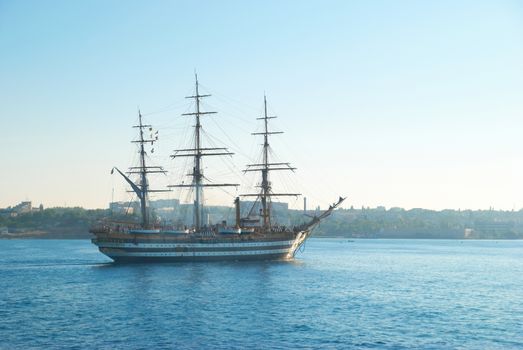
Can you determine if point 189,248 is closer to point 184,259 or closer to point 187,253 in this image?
point 187,253

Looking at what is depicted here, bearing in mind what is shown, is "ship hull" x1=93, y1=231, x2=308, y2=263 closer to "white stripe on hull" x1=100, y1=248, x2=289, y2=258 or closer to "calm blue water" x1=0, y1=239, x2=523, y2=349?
"white stripe on hull" x1=100, y1=248, x2=289, y2=258

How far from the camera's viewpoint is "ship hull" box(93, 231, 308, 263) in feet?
266

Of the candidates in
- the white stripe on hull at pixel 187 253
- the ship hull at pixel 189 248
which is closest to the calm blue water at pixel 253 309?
the white stripe on hull at pixel 187 253

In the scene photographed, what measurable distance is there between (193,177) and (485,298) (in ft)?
165

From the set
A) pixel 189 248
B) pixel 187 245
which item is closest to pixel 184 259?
pixel 189 248

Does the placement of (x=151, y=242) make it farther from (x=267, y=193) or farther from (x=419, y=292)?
(x=419, y=292)

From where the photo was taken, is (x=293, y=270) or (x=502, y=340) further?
(x=293, y=270)

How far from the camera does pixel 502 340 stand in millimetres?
37406

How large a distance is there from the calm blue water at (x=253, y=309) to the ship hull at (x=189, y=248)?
6.85 metres

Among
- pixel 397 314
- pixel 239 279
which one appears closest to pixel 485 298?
pixel 397 314

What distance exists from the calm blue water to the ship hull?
685 cm

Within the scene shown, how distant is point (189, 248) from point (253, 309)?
127 ft

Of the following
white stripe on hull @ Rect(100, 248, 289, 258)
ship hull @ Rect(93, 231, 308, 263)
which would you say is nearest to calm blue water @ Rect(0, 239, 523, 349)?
white stripe on hull @ Rect(100, 248, 289, 258)

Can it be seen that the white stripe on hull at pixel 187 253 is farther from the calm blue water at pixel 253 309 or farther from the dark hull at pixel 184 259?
A: the calm blue water at pixel 253 309
